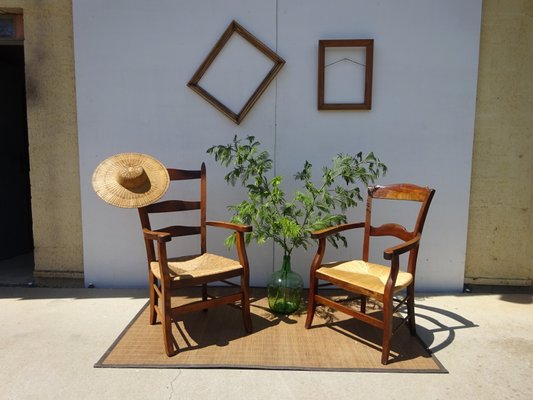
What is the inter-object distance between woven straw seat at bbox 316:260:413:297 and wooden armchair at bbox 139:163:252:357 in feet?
1.74

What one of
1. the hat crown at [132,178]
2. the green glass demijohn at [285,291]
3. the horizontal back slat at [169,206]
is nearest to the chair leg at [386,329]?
the green glass demijohn at [285,291]

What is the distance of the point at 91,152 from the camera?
3.20 m

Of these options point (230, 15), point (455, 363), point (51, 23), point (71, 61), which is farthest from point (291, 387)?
point (51, 23)

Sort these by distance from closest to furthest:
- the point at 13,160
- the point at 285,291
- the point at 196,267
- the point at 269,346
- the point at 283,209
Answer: the point at 269,346, the point at 196,267, the point at 283,209, the point at 285,291, the point at 13,160

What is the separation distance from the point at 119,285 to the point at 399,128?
2.74m

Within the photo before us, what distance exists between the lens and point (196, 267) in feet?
7.98

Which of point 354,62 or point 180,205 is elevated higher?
point 354,62

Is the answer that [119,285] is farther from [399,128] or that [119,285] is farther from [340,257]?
[399,128]

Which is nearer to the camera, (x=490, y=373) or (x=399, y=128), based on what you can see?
(x=490, y=373)

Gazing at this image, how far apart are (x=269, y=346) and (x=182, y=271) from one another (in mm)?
703

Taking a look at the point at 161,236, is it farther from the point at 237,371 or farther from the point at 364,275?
the point at 364,275

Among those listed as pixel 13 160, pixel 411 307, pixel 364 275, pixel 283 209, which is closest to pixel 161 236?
pixel 283 209

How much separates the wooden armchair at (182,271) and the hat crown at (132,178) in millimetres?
159

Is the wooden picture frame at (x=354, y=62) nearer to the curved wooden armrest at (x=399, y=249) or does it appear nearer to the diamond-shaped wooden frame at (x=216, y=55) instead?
the diamond-shaped wooden frame at (x=216, y=55)
